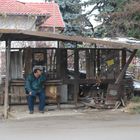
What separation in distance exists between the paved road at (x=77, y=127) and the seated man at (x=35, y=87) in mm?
1181

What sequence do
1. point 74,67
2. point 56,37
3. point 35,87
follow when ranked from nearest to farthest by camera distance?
point 56,37, point 35,87, point 74,67

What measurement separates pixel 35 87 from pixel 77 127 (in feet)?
11.5

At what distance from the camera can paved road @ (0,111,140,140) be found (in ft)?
39.4

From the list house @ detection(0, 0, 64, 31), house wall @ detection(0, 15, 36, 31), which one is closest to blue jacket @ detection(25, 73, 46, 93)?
house @ detection(0, 0, 64, 31)

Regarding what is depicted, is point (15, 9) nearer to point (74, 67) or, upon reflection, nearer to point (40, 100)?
point (74, 67)

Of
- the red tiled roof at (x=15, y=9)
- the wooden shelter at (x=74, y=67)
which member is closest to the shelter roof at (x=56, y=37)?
the wooden shelter at (x=74, y=67)

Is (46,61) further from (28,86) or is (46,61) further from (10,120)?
(10,120)

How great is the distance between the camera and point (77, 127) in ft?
44.4

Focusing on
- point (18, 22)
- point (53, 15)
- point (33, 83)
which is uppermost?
point (53, 15)

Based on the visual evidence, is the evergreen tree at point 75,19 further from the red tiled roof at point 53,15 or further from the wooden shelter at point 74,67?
the wooden shelter at point 74,67

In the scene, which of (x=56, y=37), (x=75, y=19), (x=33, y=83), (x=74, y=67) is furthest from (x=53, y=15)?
(x=56, y=37)

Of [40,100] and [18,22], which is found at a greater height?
[18,22]

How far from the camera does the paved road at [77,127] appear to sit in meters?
12.0

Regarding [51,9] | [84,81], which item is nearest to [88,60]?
[84,81]
